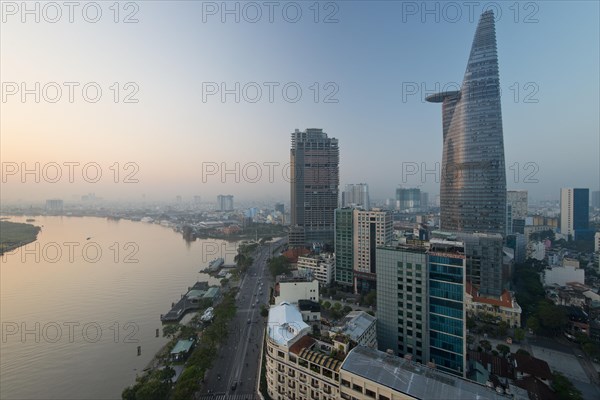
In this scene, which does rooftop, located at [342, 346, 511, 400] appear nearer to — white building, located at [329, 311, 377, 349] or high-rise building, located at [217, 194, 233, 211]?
white building, located at [329, 311, 377, 349]

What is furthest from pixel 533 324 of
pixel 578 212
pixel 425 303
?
pixel 578 212

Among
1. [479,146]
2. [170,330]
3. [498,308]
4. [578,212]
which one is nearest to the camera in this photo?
[170,330]

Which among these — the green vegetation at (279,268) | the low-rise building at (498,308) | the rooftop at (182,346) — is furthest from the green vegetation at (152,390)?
the low-rise building at (498,308)

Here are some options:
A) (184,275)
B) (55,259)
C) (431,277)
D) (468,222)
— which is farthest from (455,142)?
(55,259)

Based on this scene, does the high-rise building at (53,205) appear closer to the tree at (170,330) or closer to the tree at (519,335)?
the tree at (170,330)

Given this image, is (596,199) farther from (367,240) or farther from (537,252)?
(367,240)
